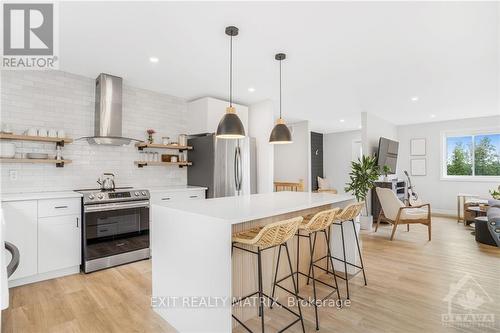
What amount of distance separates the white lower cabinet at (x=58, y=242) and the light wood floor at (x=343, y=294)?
0.62 feet

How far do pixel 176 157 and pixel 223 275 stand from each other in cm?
321

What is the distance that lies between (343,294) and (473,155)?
6.56 meters

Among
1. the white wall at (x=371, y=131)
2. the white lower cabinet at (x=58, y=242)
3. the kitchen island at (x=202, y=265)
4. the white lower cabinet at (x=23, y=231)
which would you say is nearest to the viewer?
the kitchen island at (x=202, y=265)

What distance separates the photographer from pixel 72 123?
365cm

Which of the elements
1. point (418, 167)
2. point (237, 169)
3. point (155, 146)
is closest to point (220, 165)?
point (237, 169)

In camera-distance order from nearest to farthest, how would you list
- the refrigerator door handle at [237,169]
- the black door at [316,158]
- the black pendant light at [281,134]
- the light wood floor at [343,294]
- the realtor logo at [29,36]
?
the light wood floor at [343,294]
the realtor logo at [29,36]
the black pendant light at [281,134]
the refrigerator door handle at [237,169]
the black door at [316,158]

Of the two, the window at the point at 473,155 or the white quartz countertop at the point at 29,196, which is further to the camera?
the window at the point at 473,155

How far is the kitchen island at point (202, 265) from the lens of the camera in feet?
5.70

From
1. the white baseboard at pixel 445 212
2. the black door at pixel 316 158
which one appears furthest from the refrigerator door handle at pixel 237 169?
the white baseboard at pixel 445 212

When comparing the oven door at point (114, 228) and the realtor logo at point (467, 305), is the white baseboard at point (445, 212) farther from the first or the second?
the oven door at point (114, 228)

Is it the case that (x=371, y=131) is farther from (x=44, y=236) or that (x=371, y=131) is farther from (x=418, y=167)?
(x=44, y=236)

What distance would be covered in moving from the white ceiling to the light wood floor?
2584 millimetres

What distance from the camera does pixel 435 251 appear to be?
12.9 ft

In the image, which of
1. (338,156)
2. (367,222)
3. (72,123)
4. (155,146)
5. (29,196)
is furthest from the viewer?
(338,156)
